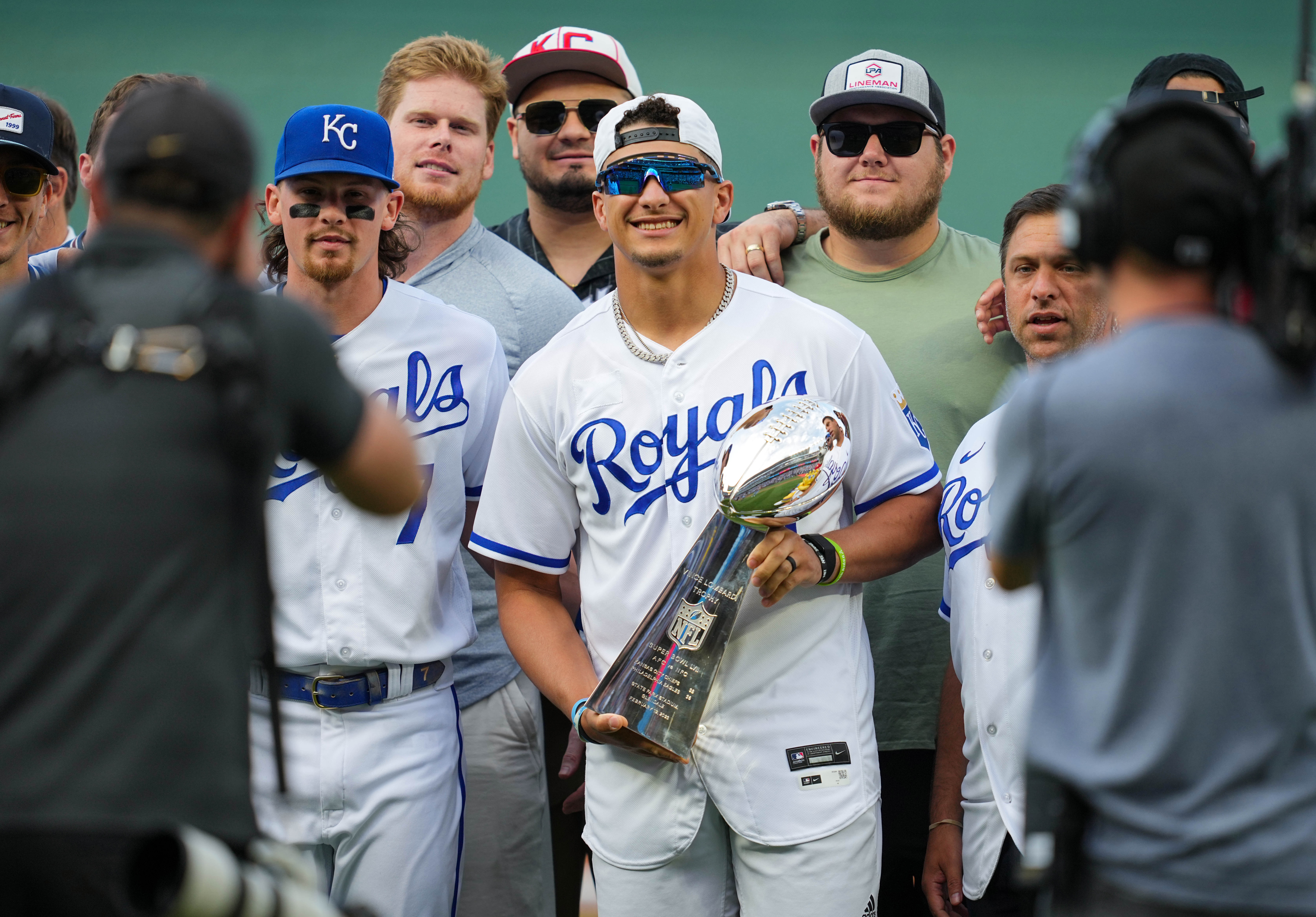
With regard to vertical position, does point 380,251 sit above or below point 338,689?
above

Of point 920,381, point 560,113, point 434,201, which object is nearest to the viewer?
point 920,381

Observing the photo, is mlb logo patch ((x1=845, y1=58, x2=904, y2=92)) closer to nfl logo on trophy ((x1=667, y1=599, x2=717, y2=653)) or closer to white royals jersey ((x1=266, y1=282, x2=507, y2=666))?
white royals jersey ((x1=266, y1=282, x2=507, y2=666))

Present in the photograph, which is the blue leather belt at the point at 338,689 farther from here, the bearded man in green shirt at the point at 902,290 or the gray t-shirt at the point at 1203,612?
the gray t-shirt at the point at 1203,612

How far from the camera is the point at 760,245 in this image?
3752 millimetres

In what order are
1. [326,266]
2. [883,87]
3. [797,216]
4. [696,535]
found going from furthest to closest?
[797,216]
[883,87]
[326,266]
[696,535]

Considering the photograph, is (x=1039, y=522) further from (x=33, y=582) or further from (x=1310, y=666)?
(x=33, y=582)

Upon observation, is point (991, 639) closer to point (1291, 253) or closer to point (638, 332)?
point (638, 332)

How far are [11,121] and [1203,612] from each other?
339 cm

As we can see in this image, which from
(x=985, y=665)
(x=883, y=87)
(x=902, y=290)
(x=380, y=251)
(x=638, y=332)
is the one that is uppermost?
(x=883, y=87)

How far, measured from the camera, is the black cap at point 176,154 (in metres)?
1.61

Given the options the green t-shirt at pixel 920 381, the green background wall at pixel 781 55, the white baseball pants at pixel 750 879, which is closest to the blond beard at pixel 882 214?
the green t-shirt at pixel 920 381

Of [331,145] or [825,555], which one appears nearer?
[825,555]

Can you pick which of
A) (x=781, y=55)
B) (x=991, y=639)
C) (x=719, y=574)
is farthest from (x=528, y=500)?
(x=781, y=55)

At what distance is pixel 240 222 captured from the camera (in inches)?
66.9
